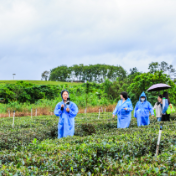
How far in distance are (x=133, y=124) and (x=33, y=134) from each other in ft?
15.1

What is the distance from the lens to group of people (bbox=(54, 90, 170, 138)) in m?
6.51

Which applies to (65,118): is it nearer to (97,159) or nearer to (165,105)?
(97,159)

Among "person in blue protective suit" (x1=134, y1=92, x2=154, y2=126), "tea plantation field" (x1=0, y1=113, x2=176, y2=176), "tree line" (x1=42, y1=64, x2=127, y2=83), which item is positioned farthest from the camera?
"tree line" (x1=42, y1=64, x2=127, y2=83)

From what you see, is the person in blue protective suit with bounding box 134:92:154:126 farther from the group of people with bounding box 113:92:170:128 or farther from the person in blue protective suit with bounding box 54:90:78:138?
the person in blue protective suit with bounding box 54:90:78:138

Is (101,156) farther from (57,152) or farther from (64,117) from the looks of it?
(64,117)

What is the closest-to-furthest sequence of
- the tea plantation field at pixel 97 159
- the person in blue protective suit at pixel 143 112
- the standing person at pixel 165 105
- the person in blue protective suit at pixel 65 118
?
the tea plantation field at pixel 97 159
the person in blue protective suit at pixel 65 118
the standing person at pixel 165 105
the person in blue protective suit at pixel 143 112

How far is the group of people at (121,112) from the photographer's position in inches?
256

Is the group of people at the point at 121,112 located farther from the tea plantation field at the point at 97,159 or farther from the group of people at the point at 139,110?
the tea plantation field at the point at 97,159

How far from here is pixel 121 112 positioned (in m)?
7.88

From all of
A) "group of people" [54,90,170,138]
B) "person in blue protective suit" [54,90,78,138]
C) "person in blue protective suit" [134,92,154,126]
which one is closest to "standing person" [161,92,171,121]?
"group of people" [54,90,170,138]

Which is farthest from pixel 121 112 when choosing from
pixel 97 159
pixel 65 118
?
pixel 97 159

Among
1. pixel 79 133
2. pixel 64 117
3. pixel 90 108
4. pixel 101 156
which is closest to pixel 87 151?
pixel 101 156

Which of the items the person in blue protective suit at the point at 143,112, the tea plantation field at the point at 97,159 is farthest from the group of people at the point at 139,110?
the tea plantation field at the point at 97,159

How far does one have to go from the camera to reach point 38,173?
296cm
